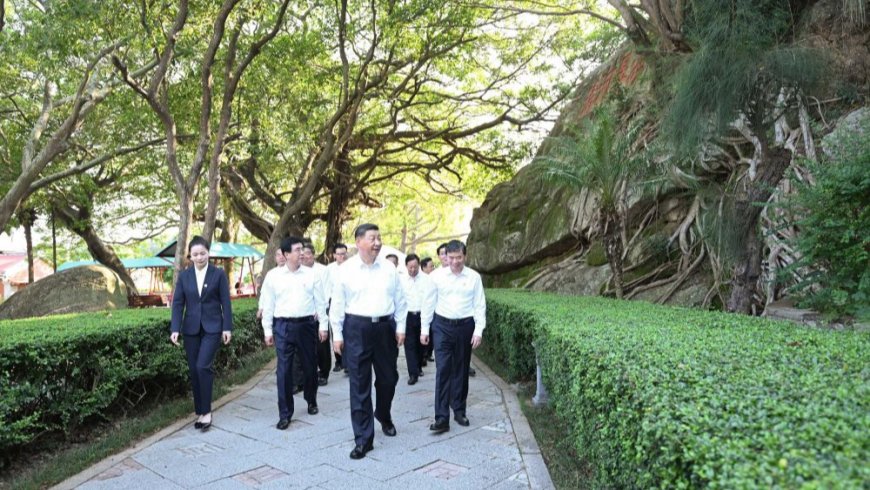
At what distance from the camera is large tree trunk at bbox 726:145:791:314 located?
20.5ft

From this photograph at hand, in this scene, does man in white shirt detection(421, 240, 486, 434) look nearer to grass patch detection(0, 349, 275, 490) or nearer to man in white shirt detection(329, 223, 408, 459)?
man in white shirt detection(329, 223, 408, 459)

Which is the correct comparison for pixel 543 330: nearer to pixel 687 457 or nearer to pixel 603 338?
pixel 603 338

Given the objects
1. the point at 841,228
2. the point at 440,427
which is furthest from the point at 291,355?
the point at 841,228

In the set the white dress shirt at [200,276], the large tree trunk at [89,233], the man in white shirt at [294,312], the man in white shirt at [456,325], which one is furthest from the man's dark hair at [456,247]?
the large tree trunk at [89,233]

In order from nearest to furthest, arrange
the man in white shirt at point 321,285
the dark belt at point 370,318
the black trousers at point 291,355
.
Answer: the dark belt at point 370,318, the black trousers at point 291,355, the man in white shirt at point 321,285

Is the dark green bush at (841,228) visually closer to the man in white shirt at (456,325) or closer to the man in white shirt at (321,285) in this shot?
the man in white shirt at (456,325)

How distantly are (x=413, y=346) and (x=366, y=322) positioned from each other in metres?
3.10

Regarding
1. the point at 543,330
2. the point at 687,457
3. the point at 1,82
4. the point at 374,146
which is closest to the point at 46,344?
the point at 543,330

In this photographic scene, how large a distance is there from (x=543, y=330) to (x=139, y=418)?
136 inches

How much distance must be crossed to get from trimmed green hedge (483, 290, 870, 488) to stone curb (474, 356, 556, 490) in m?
0.36

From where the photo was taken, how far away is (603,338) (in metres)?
3.51

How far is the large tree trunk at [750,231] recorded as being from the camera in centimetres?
626

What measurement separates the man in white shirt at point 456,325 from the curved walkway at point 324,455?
310 millimetres

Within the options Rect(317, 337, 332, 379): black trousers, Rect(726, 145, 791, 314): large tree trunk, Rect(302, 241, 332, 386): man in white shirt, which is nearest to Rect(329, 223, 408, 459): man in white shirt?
Rect(302, 241, 332, 386): man in white shirt
